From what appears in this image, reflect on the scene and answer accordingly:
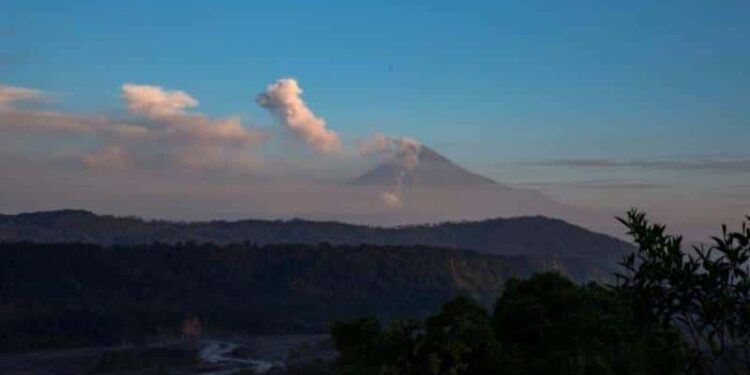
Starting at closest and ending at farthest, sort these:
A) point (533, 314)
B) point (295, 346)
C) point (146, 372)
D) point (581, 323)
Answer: point (581, 323) → point (533, 314) → point (146, 372) → point (295, 346)

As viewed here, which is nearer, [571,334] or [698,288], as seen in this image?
[698,288]

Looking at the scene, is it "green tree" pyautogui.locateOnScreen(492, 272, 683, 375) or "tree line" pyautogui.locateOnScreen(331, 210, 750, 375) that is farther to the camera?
"green tree" pyautogui.locateOnScreen(492, 272, 683, 375)

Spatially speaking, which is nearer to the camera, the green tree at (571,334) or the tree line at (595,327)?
the tree line at (595,327)

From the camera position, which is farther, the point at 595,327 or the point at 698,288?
the point at 595,327

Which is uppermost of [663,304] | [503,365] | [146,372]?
[663,304]

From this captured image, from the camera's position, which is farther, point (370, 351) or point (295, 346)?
point (295, 346)

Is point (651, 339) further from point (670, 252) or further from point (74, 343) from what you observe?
point (74, 343)

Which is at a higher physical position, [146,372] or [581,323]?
[581,323]

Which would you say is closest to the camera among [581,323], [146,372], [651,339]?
[651,339]

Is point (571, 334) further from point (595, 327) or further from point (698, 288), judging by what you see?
point (698, 288)

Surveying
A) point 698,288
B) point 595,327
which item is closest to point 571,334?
point 595,327

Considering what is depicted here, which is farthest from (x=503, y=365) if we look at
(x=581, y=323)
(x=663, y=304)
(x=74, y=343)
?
(x=74, y=343)
